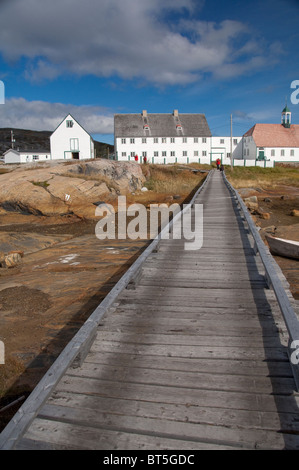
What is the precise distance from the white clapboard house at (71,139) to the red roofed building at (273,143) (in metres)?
32.4

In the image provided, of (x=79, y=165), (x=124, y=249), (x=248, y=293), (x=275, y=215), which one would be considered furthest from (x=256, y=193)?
(x=248, y=293)

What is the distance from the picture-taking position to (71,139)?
1861 inches

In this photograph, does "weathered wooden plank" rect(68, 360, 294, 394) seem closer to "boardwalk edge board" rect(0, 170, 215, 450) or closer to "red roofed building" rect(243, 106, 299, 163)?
"boardwalk edge board" rect(0, 170, 215, 450)

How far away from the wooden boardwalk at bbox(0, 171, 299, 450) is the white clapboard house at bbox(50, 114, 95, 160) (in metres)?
44.4

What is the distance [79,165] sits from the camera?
909 inches

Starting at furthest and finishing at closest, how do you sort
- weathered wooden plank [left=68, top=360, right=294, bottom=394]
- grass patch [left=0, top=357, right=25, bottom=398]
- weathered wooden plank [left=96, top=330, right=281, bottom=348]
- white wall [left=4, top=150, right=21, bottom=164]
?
white wall [left=4, top=150, right=21, bottom=164] < grass patch [left=0, top=357, right=25, bottom=398] < weathered wooden plank [left=96, top=330, right=281, bottom=348] < weathered wooden plank [left=68, top=360, right=294, bottom=394]

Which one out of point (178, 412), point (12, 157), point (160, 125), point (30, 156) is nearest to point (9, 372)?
point (178, 412)

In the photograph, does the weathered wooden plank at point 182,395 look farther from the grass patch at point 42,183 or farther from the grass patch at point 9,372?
the grass patch at point 42,183

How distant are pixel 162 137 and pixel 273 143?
2162cm

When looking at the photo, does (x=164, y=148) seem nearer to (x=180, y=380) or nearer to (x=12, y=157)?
(x=12, y=157)

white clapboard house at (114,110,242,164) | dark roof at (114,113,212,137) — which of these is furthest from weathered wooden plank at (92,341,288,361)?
dark roof at (114,113,212,137)

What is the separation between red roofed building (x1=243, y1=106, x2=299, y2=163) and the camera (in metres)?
63.6

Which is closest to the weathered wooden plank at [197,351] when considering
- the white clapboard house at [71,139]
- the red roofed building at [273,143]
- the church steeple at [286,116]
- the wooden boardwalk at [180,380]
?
the wooden boardwalk at [180,380]

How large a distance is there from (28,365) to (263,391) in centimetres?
323
